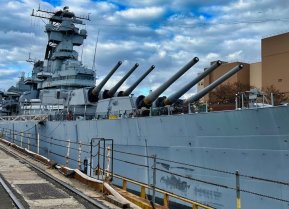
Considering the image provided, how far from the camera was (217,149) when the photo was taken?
10.2 m

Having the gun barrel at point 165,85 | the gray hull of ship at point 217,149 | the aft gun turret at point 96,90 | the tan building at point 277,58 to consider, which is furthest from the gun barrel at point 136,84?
the tan building at point 277,58

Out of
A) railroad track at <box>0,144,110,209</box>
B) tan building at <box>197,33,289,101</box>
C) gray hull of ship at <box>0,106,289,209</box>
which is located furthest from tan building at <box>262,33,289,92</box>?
railroad track at <box>0,144,110,209</box>

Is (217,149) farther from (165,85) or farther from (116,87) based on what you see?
(116,87)

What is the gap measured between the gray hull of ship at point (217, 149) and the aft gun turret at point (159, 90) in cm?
142

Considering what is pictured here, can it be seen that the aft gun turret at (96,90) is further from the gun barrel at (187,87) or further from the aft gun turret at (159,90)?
the gun barrel at (187,87)

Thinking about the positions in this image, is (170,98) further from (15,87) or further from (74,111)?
(15,87)

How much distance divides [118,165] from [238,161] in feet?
19.5

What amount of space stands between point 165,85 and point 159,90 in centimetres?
34

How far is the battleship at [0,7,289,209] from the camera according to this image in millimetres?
8859

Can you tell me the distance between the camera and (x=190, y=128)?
1110 centimetres

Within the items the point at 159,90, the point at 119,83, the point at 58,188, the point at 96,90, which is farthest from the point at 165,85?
the point at 58,188

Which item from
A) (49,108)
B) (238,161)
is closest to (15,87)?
(49,108)

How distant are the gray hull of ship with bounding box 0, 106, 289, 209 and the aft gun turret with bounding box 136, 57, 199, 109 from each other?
1.42 meters

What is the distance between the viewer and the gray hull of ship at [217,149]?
8859 mm
